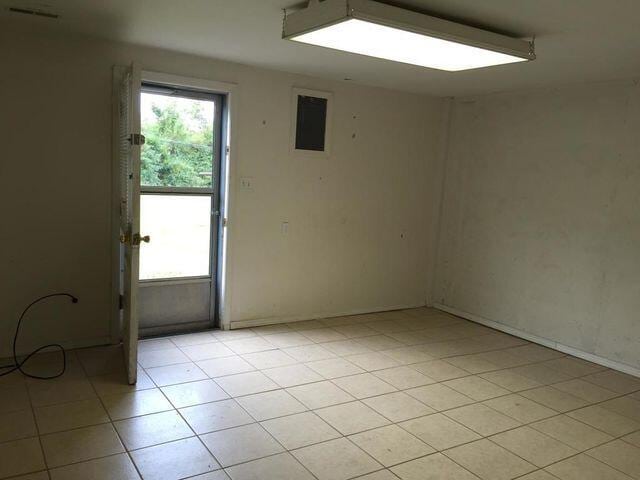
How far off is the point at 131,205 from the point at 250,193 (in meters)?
1.34

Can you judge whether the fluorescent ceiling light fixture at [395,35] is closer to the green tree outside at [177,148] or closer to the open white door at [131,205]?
the open white door at [131,205]

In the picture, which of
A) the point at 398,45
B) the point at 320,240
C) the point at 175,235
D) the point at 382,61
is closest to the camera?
the point at 398,45

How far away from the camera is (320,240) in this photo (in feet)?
16.0

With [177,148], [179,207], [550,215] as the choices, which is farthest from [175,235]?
[550,215]

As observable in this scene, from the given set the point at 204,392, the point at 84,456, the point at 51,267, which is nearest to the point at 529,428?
the point at 204,392

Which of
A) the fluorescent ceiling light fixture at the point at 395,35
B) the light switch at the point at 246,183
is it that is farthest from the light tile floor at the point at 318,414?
the fluorescent ceiling light fixture at the point at 395,35

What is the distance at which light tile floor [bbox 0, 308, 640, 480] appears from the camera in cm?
253

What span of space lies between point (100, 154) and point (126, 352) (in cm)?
145

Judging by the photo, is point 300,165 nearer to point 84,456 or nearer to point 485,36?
point 485,36

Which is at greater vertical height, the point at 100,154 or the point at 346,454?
the point at 100,154

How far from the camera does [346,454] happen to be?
8.71 ft

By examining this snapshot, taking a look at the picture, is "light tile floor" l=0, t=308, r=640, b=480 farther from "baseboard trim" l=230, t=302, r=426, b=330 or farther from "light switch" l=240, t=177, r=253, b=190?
"light switch" l=240, t=177, r=253, b=190

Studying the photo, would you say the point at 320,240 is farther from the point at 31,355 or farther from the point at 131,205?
the point at 31,355

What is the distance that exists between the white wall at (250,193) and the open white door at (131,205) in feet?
1.13
